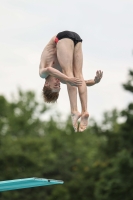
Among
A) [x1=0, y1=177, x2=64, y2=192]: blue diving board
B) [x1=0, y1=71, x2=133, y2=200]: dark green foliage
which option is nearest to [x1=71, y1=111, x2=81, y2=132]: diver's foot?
[x1=0, y1=177, x2=64, y2=192]: blue diving board

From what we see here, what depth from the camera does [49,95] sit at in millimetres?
14648

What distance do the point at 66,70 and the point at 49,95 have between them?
66 centimetres

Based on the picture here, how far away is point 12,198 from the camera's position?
5894cm

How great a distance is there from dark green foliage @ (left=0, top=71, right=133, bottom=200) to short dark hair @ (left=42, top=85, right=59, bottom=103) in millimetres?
29481

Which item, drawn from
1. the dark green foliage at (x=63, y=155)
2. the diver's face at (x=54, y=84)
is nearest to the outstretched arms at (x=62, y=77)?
the diver's face at (x=54, y=84)

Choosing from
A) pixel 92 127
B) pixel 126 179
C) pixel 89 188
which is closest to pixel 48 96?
pixel 126 179

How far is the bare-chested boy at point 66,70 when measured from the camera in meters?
14.5

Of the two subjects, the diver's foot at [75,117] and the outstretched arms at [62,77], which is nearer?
the outstretched arms at [62,77]

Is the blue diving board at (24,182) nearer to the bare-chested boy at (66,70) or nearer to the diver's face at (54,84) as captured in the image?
the bare-chested boy at (66,70)

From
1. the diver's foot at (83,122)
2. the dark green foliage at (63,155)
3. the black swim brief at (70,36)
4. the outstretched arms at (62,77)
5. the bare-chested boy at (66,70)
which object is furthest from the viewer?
the dark green foliage at (63,155)

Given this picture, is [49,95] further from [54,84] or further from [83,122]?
[83,122]

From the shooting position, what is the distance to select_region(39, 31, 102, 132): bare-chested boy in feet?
47.6

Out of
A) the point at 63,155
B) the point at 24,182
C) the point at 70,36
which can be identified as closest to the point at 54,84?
the point at 70,36

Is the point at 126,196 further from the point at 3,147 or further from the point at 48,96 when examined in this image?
the point at 48,96
